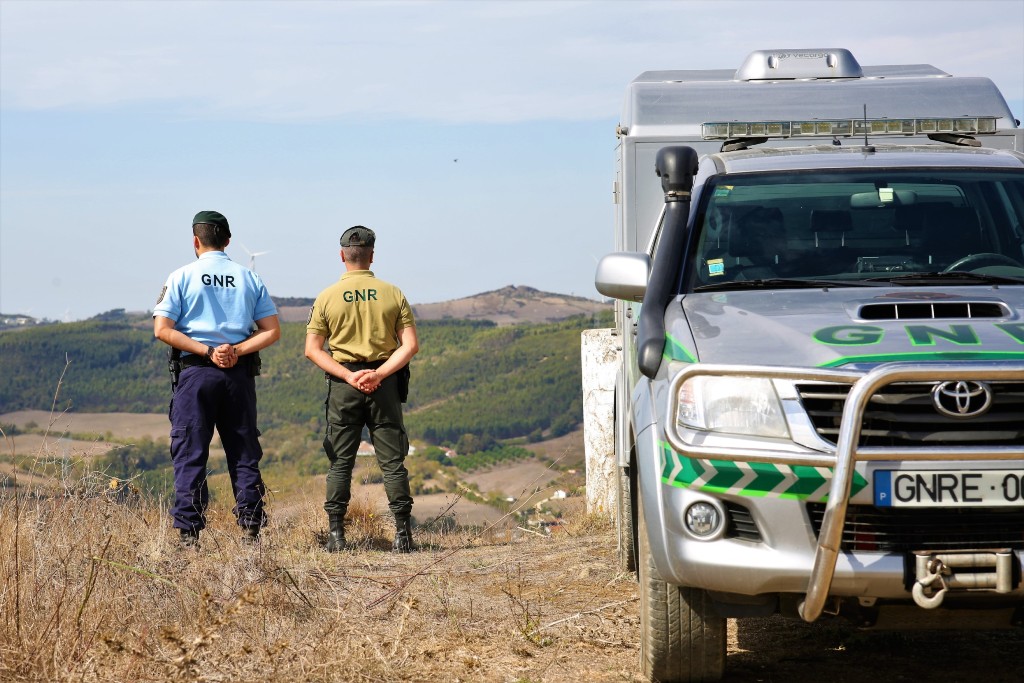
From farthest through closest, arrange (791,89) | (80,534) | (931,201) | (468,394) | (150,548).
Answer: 1. (468,394)
2. (791,89)
3. (150,548)
4. (80,534)
5. (931,201)

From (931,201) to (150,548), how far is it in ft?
13.1

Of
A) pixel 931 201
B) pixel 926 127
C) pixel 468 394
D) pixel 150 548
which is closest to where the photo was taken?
pixel 931 201

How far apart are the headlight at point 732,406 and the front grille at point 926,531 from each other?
0.27 meters

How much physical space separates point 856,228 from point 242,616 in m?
2.99

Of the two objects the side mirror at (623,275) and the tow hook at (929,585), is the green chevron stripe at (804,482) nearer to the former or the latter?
the tow hook at (929,585)

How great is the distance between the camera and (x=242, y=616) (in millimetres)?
5023

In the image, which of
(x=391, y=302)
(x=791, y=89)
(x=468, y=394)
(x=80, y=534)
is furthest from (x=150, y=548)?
(x=468, y=394)

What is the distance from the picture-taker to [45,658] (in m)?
4.48

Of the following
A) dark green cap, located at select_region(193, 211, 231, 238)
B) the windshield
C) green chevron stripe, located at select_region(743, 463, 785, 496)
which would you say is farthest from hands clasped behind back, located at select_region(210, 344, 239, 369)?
green chevron stripe, located at select_region(743, 463, 785, 496)

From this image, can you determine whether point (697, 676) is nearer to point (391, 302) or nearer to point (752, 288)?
point (752, 288)

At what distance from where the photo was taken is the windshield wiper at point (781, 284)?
464 cm

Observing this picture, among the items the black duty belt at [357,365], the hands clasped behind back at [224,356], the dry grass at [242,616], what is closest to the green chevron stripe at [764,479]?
the dry grass at [242,616]

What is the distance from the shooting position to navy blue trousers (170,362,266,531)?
24.1ft

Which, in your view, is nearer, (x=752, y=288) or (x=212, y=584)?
(x=752, y=288)
